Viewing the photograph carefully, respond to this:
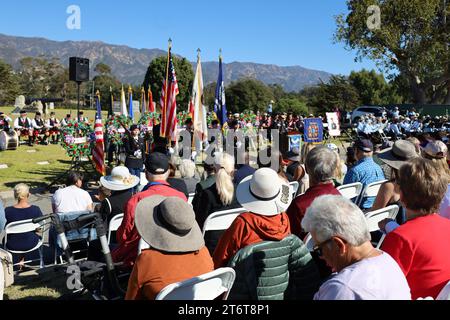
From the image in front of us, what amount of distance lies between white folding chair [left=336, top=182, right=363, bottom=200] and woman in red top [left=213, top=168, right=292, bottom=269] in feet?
7.08

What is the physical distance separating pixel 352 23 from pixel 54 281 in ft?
131

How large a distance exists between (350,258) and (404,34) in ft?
136

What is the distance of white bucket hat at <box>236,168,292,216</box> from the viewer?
320cm

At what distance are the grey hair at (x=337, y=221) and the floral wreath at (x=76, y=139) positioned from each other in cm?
1092

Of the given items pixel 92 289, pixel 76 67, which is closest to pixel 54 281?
pixel 92 289

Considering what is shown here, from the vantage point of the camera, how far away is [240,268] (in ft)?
9.86

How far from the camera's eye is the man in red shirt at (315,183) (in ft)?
12.5

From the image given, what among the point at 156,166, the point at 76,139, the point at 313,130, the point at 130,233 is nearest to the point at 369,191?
the point at 156,166

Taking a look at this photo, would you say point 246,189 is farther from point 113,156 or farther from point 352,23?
point 352,23

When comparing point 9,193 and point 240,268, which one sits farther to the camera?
point 9,193

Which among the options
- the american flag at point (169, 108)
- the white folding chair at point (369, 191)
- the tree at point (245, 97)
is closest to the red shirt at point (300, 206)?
the white folding chair at point (369, 191)

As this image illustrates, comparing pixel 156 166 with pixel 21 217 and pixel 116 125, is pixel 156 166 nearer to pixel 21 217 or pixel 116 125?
pixel 21 217

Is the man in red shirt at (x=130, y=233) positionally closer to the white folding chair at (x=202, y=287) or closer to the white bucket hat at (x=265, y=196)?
the white bucket hat at (x=265, y=196)

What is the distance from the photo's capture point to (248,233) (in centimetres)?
312
